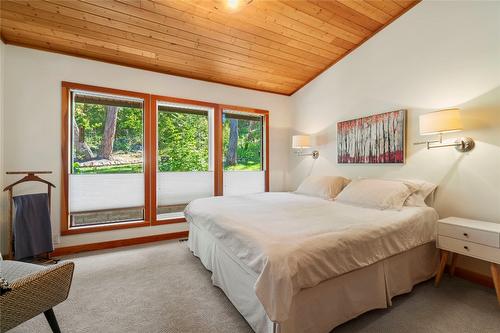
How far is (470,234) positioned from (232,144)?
3497 millimetres

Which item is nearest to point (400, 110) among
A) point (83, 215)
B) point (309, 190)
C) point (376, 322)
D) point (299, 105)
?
point (309, 190)

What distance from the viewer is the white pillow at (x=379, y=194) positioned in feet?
8.11

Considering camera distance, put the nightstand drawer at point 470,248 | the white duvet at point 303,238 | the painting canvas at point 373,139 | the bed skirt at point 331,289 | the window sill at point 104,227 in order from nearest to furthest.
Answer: the white duvet at point 303,238 → the bed skirt at point 331,289 → the nightstand drawer at point 470,248 → the painting canvas at point 373,139 → the window sill at point 104,227

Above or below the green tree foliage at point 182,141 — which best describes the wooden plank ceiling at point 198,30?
above

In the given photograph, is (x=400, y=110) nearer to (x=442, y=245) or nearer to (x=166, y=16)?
(x=442, y=245)

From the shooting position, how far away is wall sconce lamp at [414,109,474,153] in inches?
89.4

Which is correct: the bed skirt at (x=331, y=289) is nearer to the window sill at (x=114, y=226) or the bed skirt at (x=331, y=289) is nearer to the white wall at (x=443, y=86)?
the white wall at (x=443, y=86)

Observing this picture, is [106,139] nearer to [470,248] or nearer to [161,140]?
[161,140]

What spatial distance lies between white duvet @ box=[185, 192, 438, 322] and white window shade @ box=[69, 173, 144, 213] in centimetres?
145

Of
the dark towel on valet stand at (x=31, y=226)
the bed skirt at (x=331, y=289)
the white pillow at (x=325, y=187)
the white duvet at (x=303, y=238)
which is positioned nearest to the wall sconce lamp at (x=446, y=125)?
the white duvet at (x=303, y=238)

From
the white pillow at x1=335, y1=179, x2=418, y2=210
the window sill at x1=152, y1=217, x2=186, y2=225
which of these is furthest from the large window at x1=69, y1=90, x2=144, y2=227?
the white pillow at x1=335, y1=179, x2=418, y2=210

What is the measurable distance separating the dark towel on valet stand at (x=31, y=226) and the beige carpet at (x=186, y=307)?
56 cm

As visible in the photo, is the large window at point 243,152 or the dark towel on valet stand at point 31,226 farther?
the large window at point 243,152

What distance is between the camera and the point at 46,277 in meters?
1.34
